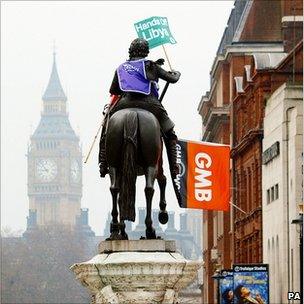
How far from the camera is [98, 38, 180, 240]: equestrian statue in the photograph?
23.6 meters

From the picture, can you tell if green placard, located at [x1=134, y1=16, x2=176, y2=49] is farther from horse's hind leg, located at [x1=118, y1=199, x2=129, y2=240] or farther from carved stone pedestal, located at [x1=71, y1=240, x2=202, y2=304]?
carved stone pedestal, located at [x1=71, y1=240, x2=202, y2=304]

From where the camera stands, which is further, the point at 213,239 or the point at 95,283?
the point at 213,239

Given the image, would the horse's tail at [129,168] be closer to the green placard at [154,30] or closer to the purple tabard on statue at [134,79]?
the purple tabard on statue at [134,79]

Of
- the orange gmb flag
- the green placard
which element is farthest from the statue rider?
the orange gmb flag

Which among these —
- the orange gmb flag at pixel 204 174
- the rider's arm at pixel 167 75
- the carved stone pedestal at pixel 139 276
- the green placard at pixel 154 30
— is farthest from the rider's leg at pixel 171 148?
the orange gmb flag at pixel 204 174

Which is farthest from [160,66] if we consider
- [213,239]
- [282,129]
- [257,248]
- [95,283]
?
[213,239]

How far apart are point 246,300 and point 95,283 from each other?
47.8 metres

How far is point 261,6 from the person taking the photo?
113 m

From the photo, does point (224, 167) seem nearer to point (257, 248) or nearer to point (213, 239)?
point (257, 248)

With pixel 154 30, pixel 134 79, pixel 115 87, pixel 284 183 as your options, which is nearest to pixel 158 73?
pixel 134 79

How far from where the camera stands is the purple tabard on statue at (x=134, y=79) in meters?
23.7

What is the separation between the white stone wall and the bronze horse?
52159mm

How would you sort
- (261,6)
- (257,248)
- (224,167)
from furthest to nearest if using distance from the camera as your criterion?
1. (261,6)
2. (257,248)
3. (224,167)

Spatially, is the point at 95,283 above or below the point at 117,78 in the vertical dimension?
below
